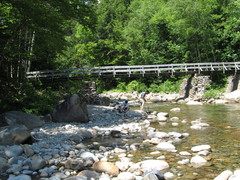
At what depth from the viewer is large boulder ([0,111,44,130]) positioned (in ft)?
23.7

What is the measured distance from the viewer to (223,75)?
24922 millimetres

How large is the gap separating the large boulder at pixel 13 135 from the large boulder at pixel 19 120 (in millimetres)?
1670

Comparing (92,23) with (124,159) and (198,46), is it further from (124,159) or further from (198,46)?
(198,46)

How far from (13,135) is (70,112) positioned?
4.07 metres

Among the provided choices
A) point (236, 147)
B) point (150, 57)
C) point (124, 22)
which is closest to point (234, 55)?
point (150, 57)

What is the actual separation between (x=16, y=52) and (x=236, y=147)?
8.65 metres

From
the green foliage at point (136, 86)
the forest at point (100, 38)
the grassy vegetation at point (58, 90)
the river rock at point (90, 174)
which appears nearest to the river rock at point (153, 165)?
the river rock at point (90, 174)

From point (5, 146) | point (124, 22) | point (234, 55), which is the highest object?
point (124, 22)

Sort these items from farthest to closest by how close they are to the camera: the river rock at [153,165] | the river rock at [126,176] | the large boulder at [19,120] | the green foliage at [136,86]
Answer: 1. the green foliage at [136,86]
2. the large boulder at [19,120]
3. the river rock at [153,165]
4. the river rock at [126,176]

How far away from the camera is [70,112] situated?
31.2ft

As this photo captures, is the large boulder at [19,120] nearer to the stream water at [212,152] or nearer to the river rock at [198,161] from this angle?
the stream water at [212,152]

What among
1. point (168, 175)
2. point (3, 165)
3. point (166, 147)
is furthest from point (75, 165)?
point (166, 147)

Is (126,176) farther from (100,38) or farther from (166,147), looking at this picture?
(100,38)

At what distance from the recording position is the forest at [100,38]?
29.7 feet
